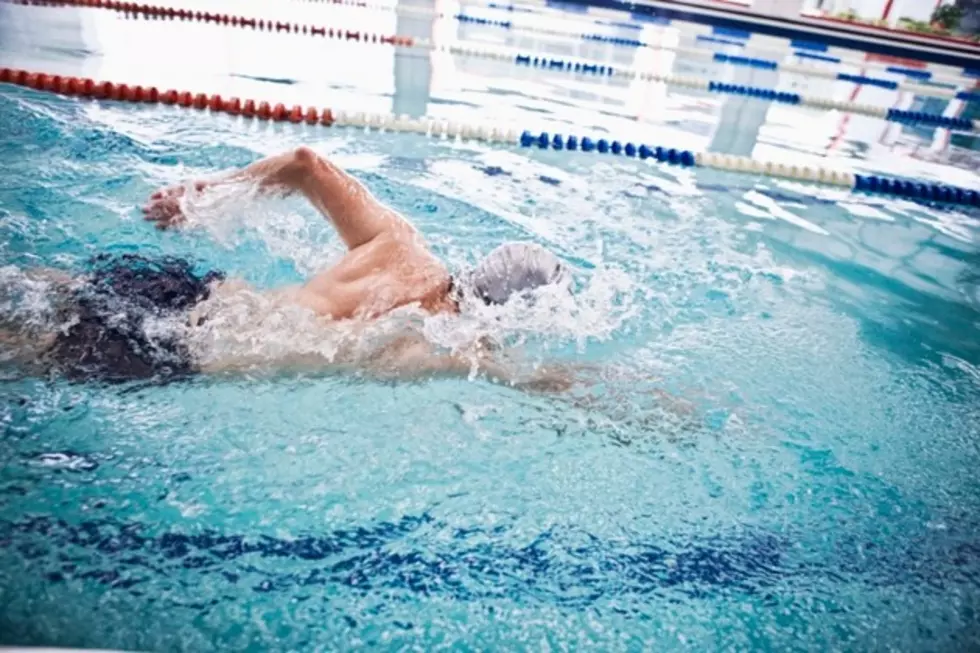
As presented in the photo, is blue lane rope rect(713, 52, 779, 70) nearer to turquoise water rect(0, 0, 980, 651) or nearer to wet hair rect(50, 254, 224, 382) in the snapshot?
turquoise water rect(0, 0, 980, 651)

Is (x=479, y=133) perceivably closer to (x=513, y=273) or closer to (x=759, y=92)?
(x=513, y=273)

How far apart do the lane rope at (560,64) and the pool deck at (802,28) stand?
843cm

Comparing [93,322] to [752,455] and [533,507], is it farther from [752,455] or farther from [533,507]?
[752,455]

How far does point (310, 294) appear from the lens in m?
2.29

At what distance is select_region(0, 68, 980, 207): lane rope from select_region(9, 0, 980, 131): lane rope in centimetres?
389

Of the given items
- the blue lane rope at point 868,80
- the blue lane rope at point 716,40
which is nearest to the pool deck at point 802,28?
the blue lane rope at point 716,40

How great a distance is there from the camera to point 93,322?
2078 millimetres

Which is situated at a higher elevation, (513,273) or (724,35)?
(724,35)

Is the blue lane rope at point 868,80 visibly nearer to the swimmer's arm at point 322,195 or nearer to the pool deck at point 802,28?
the pool deck at point 802,28

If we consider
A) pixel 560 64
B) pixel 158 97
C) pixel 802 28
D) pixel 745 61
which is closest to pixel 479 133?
pixel 158 97

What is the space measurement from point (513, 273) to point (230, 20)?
8.08 meters

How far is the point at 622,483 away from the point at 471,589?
2.19 feet

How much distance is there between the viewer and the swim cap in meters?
2.34

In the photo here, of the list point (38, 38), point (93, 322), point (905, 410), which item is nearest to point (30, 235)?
point (93, 322)
